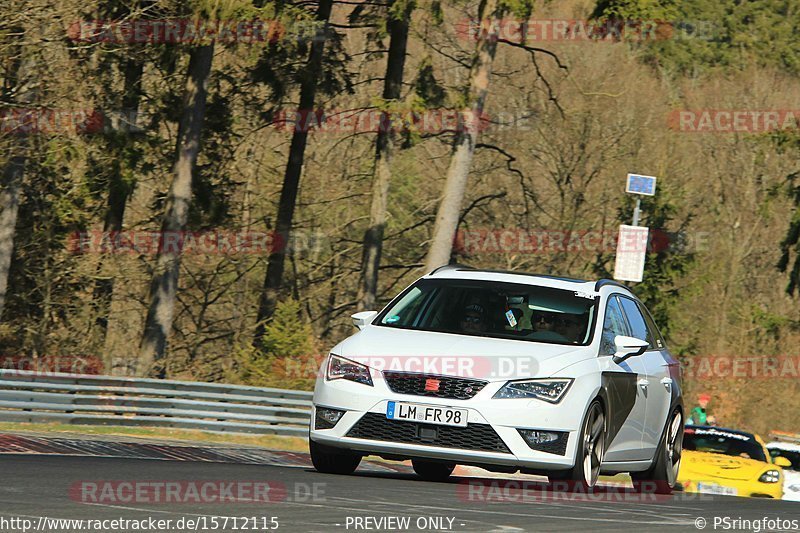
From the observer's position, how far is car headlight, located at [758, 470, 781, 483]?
17.1m

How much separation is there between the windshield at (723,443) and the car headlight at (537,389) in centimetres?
828

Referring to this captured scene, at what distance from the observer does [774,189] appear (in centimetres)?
3612

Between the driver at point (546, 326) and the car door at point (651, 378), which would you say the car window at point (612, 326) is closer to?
the car door at point (651, 378)

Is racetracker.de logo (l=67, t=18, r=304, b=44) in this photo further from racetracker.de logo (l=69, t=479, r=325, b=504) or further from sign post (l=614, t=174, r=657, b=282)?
racetracker.de logo (l=69, t=479, r=325, b=504)

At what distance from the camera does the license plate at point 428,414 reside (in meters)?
10.1

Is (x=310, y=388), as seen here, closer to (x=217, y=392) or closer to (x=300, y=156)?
(x=217, y=392)

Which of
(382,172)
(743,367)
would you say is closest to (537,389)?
(382,172)

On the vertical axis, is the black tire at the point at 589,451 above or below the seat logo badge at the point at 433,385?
below

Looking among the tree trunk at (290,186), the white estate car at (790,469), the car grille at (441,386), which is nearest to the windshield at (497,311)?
the car grille at (441,386)

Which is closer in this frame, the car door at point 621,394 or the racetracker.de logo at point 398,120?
the car door at point 621,394

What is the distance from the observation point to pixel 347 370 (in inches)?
414

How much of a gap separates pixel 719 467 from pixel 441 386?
7915 millimetres

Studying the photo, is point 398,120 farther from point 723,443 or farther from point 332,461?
point 332,461

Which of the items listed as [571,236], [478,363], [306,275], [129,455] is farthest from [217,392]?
[571,236]
